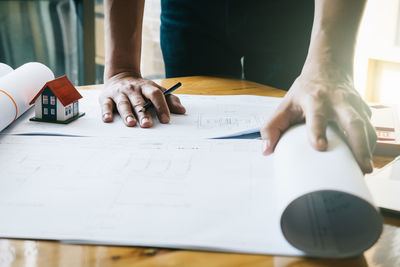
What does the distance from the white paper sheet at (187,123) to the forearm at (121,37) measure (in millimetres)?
117

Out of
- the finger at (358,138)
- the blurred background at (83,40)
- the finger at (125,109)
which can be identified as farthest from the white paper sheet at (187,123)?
the blurred background at (83,40)

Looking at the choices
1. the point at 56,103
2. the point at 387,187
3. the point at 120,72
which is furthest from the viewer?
the point at 120,72

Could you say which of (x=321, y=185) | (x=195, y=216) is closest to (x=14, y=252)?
(x=195, y=216)

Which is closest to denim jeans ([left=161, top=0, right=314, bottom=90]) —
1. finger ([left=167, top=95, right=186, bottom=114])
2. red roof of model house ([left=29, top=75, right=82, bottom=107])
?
finger ([left=167, top=95, right=186, bottom=114])

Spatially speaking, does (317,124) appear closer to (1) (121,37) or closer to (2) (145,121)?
(2) (145,121)

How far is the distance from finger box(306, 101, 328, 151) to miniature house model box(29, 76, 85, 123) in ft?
1.45

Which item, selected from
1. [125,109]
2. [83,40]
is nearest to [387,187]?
[125,109]

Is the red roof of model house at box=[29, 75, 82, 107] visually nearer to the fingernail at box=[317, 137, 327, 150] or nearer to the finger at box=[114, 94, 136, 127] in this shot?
the finger at box=[114, 94, 136, 127]

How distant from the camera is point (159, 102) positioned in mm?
736

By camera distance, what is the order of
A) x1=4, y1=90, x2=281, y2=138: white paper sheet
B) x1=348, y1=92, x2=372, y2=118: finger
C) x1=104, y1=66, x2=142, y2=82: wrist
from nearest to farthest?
x1=348, y1=92, x2=372, y2=118: finger, x1=4, y1=90, x2=281, y2=138: white paper sheet, x1=104, y1=66, x2=142, y2=82: wrist

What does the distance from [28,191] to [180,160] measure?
20cm

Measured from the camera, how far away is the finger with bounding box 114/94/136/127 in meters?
0.69

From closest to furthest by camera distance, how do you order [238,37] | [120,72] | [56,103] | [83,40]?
[56,103]
[120,72]
[238,37]
[83,40]

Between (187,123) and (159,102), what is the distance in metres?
0.07
